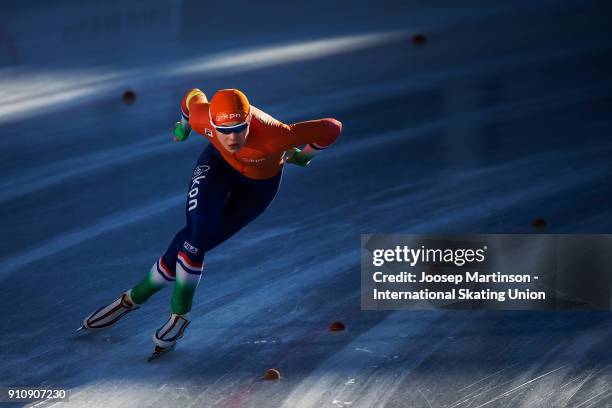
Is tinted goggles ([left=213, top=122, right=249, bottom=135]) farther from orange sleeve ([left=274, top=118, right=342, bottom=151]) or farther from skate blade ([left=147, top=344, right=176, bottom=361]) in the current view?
skate blade ([left=147, top=344, right=176, bottom=361])

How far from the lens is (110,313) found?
263 inches

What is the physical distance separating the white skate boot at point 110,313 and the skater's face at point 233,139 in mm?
1190

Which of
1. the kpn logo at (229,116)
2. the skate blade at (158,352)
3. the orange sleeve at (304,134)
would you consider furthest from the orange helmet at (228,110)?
the skate blade at (158,352)

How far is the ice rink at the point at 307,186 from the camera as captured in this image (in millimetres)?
6207

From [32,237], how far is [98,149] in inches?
73.1

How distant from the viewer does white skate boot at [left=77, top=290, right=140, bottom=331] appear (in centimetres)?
662

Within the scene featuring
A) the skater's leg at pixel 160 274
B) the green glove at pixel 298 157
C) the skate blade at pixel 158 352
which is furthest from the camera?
the green glove at pixel 298 157

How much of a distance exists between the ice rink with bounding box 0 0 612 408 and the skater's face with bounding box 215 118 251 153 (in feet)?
3.84

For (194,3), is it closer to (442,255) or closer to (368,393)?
(442,255)

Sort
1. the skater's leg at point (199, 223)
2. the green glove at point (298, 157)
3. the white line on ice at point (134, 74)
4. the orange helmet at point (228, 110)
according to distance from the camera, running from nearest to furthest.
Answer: the orange helmet at point (228, 110), the skater's leg at point (199, 223), the green glove at point (298, 157), the white line on ice at point (134, 74)

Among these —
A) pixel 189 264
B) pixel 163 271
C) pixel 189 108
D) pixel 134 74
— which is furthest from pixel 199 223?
pixel 134 74

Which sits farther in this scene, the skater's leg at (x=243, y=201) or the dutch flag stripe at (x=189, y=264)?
the skater's leg at (x=243, y=201)

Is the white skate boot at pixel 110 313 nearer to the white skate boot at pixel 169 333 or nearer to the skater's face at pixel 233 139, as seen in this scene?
the white skate boot at pixel 169 333

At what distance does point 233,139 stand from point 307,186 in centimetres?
295
